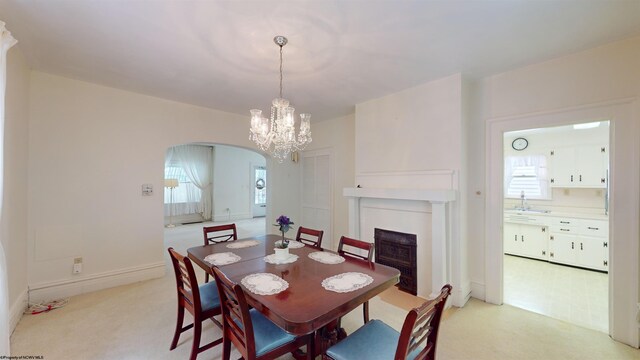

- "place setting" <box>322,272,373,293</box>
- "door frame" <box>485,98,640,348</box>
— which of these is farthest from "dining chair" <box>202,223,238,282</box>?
"door frame" <box>485,98,640,348</box>

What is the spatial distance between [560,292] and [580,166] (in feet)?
7.62

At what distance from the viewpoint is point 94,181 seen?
3152 millimetres

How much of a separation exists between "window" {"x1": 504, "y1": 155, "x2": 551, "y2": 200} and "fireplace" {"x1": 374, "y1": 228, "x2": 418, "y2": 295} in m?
3.30

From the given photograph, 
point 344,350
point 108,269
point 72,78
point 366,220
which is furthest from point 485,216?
point 72,78

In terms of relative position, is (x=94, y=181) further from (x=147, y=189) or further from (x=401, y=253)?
(x=401, y=253)

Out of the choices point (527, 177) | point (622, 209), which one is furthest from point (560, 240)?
point (622, 209)

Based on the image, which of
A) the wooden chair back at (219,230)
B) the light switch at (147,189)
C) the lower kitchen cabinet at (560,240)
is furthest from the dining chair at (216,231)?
the lower kitchen cabinet at (560,240)

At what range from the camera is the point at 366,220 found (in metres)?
3.64

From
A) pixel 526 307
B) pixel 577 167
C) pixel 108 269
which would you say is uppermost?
pixel 577 167

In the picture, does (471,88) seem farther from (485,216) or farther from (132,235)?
(132,235)

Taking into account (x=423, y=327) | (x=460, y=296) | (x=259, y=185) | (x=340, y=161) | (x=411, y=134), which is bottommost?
(x=460, y=296)

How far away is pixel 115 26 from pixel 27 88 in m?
1.75

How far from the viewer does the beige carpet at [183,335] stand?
2.01 m

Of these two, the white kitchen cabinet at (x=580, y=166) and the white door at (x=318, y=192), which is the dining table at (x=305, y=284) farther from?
the white kitchen cabinet at (x=580, y=166)
